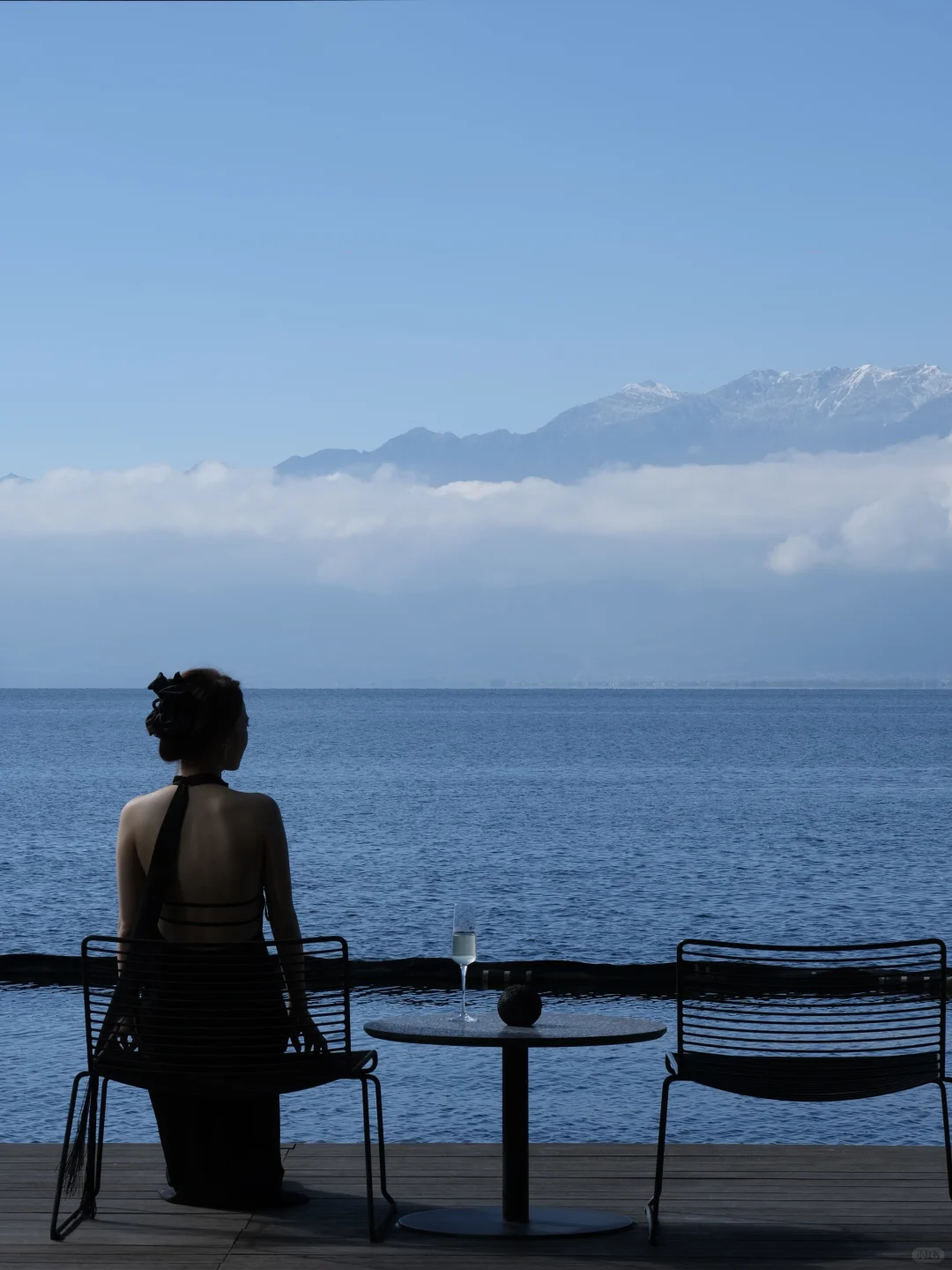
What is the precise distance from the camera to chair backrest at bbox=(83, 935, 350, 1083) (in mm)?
4246

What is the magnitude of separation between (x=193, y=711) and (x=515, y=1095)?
52.8 inches

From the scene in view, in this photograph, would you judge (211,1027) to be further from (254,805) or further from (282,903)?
(254,805)

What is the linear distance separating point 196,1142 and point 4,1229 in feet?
1.77

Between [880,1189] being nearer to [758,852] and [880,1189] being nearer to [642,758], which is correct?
[758,852]

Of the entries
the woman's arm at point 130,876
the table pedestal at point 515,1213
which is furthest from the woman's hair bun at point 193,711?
the table pedestal at point 515,1213

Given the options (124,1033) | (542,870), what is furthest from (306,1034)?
(542,870)

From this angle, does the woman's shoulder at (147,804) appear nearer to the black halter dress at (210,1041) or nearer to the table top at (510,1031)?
the black halter dress at (210,1041)

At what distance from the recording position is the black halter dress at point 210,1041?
13.9 ft

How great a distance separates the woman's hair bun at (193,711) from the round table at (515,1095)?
2.96 ft

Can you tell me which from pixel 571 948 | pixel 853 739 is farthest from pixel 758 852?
pixel 853 739

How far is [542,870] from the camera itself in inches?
1150

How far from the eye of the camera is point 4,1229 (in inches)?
169

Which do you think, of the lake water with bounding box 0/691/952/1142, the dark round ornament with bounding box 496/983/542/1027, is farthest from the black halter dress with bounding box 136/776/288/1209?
the lake water with bounding box 0/691/952/1142

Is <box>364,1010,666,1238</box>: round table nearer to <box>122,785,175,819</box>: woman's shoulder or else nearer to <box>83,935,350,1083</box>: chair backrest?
<box>83,935,350,1083</box>: chair backrest
